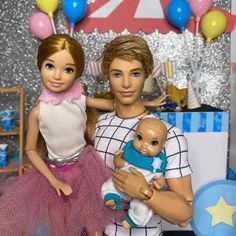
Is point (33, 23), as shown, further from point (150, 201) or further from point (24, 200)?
point (150, 201)

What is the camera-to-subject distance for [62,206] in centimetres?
118

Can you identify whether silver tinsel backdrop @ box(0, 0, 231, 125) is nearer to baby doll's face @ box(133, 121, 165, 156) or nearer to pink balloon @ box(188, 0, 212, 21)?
pink balloon @ box(188, 0, 212, 21)

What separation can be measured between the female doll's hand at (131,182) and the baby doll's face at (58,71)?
0.36 meters

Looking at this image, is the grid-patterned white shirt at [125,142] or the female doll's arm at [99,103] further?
the female doll's arm at [99,103]

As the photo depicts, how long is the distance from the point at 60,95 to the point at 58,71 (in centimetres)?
10

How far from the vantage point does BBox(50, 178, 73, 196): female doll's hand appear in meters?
1.14

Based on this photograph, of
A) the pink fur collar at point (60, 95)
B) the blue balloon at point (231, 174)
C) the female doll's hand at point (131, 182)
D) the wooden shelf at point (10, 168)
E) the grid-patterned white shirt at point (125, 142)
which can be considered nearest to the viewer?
the female doll's hand at point (131, 182)

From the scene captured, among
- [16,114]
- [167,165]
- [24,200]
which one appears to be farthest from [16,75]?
[167,165]

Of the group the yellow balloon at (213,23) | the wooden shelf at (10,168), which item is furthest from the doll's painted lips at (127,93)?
the yellow balloon at (213,23)

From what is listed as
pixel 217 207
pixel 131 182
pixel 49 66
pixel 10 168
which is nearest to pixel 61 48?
pixel 49 66

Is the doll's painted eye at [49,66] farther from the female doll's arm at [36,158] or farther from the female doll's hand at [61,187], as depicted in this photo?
the female doll's hand at [61,187]

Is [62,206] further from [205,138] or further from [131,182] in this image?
[205,138]

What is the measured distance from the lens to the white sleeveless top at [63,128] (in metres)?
1.21

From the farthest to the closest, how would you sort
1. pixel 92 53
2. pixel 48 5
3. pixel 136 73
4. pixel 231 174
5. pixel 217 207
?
pixel 92 53 < pixel 231 174 < pixel 48 5 < pixel 217 207 < pixel 136 73
